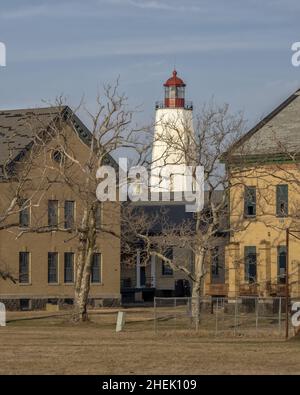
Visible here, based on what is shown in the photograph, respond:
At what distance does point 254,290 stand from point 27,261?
48.5ft

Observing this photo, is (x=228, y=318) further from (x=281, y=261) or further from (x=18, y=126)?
(x=18, y=126)

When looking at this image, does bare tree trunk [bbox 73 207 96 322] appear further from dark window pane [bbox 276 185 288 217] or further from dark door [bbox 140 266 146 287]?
dark door [bbox 140 266 146 287]

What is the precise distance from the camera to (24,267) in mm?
69312

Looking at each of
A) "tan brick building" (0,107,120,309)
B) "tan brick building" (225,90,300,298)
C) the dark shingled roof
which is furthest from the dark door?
"tan brick building" (225,90,300,298)

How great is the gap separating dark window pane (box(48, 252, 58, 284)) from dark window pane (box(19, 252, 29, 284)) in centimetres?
183

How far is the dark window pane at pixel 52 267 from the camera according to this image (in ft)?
232

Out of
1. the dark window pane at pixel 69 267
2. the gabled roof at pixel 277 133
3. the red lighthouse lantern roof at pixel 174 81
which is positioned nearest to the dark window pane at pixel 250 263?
the gabled roof at pixel 277 133

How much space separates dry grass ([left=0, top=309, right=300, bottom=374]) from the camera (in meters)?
30.5

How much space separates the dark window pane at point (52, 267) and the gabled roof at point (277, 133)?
607 inches

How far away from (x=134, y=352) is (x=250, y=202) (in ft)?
90.6

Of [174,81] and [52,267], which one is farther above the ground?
[174,81]

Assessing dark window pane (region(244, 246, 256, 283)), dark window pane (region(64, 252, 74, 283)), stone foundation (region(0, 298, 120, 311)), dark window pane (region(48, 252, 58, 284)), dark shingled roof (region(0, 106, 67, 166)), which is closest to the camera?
dark window pane (region(244, 246, 256, 283))

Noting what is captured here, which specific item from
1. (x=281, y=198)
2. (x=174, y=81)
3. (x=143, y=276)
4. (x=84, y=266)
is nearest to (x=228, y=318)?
(x=84, y=266)
